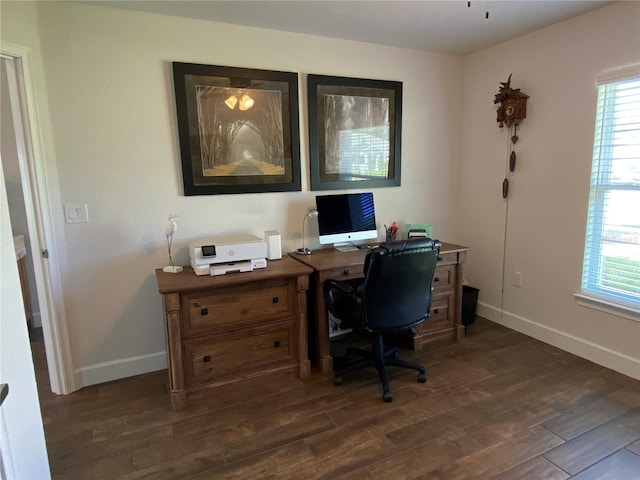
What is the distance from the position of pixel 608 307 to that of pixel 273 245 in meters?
2.39

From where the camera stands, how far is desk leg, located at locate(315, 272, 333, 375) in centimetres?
265

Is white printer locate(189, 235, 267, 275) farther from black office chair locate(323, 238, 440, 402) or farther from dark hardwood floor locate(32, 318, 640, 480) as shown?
dark hardwood floor locate(32, 318, 640, 480)

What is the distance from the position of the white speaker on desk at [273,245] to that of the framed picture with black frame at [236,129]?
383 millimetres

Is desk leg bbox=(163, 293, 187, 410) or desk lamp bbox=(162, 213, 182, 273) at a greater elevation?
desk lamp bbox=(162, 213, 182, 273)

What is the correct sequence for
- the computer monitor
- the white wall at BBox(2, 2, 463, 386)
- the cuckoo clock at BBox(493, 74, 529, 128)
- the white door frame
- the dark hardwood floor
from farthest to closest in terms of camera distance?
the cuckoo clock at BBox(493, 74, 529, 128) < the computer monitor < the white wall at BBox(2, 2, 463, 386) < the white door frame < the dark hardwood floor

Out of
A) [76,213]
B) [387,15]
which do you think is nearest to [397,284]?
[387,15]

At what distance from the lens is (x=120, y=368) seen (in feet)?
8.90

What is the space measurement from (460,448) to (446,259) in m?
1.49

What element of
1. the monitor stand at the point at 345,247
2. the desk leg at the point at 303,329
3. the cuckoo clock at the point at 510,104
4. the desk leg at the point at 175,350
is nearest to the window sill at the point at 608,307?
the cuckoo clock at the point at 510,104

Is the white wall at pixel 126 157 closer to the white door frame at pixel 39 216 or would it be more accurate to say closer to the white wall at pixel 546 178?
the white door frame at pixel 39 216

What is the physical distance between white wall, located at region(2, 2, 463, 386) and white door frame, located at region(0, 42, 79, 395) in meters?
0.06

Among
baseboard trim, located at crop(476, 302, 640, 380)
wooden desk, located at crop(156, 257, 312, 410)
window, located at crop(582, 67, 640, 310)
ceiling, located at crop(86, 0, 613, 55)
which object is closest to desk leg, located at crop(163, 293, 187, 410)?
wooden desk, located at crop(156, 257, 312, 410)

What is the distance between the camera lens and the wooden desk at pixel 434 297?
2.67m

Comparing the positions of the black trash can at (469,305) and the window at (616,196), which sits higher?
the window at (616,196)
